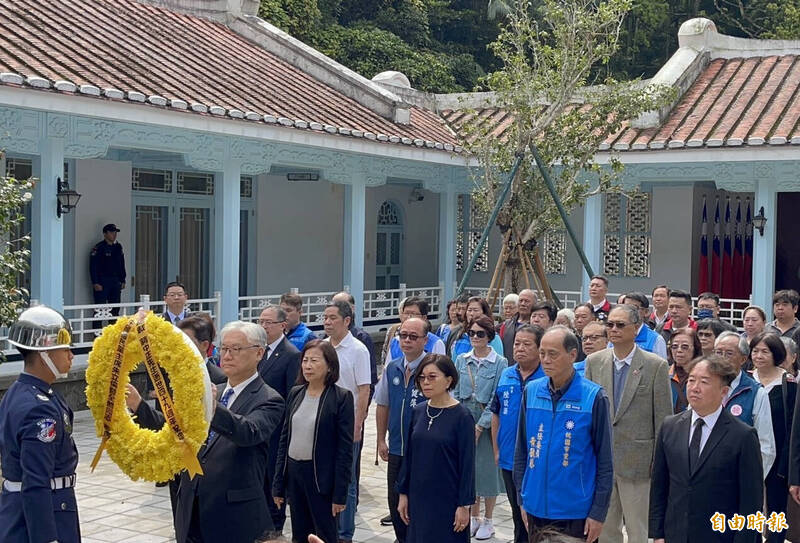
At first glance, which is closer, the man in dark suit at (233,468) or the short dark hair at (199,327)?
the man in dark suit at (233,468)

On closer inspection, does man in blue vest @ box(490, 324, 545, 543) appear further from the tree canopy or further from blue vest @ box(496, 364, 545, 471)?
the tree canopy

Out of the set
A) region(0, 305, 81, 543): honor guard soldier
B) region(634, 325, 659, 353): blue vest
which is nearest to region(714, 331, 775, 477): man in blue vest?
region(634, 325, 659, 353): blue vest

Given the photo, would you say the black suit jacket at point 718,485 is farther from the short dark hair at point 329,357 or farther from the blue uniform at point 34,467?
the blue uniform at point 34,467

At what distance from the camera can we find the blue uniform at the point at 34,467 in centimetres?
430

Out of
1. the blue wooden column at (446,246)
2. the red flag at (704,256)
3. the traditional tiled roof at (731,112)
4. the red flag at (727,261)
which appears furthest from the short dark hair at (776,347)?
the red flag at (727,261)

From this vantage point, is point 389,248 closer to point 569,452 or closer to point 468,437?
point 468,437

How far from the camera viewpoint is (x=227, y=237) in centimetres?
1364

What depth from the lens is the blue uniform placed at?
4305 mm

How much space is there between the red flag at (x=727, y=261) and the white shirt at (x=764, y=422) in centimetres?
1416

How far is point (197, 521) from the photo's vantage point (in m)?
4.95

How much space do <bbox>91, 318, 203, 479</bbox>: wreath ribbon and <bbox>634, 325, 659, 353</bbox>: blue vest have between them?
163 inches

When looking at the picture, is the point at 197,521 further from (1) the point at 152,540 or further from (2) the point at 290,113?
(2) the point at 290,113

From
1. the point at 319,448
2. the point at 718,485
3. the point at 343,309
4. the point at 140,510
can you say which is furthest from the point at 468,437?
the point at 140,510

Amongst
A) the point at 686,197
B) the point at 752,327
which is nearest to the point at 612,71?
the point at 686,197
